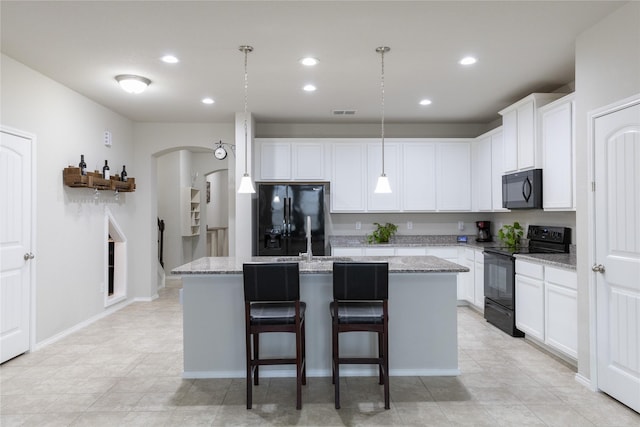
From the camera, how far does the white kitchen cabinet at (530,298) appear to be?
3.75 meters

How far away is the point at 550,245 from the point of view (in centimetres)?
446

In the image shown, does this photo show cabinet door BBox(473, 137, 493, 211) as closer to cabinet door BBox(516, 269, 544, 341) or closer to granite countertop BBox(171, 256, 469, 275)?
cabinet door BBox(516, 269, 544, 341)

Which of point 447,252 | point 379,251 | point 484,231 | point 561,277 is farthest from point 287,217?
point 561,277

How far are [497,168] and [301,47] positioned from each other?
3.15 m

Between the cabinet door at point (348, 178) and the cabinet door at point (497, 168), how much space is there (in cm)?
171

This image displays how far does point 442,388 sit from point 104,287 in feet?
13.9

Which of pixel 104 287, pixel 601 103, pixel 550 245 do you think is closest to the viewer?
pixel 601 103

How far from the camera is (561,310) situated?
3.44 metres

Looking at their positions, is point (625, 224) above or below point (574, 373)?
above

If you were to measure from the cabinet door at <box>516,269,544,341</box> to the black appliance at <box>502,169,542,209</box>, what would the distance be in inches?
A: 31.4

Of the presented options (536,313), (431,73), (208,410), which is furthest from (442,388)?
(431,73)

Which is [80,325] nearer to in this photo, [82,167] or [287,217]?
[82,167]

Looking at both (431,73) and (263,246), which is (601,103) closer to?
(431,73)

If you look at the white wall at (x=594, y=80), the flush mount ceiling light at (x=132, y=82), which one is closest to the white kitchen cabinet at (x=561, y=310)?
the white wall at (x=594, y=80)
